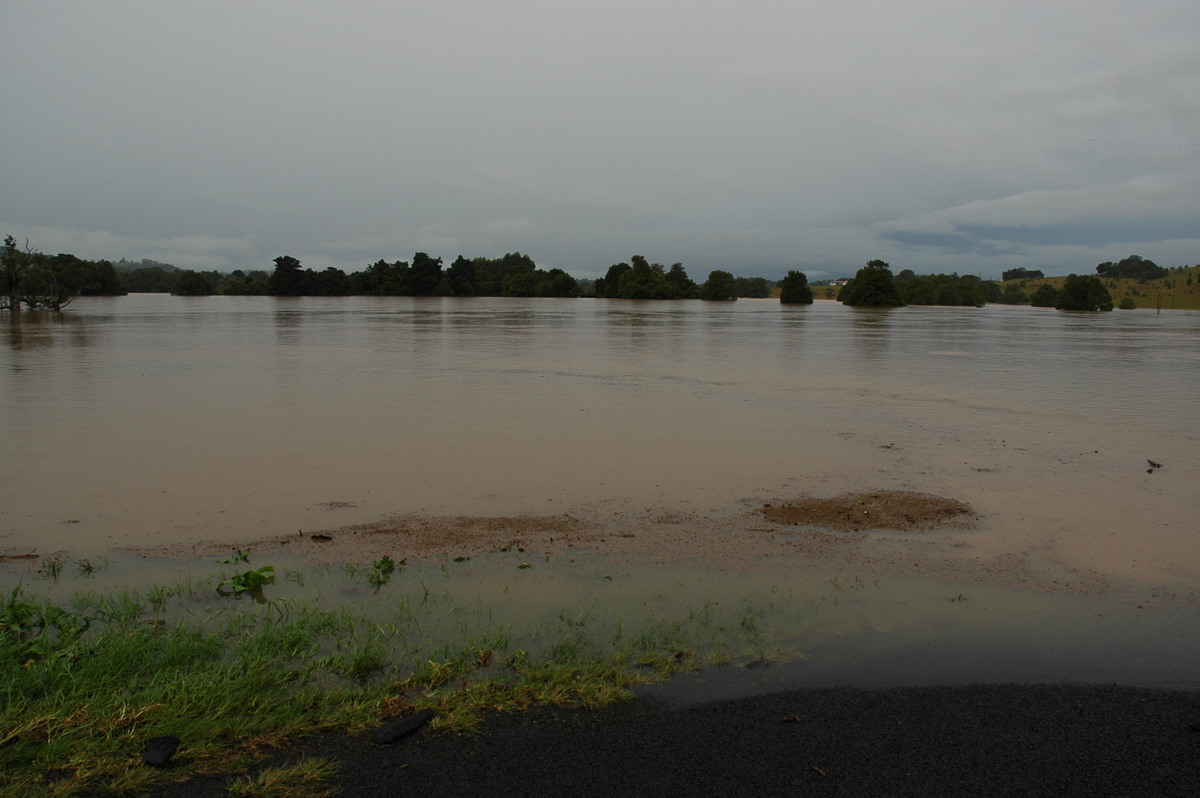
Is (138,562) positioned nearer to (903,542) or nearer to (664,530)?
(664,530)

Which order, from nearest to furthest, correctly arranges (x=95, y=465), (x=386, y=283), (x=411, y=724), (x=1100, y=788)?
(x=1100, y=788)
(x=411, y=724)
(x=95, y=465)
(x=386, y=283)

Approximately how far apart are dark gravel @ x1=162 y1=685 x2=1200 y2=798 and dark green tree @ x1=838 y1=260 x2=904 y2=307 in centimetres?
9992

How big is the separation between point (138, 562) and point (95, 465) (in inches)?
138

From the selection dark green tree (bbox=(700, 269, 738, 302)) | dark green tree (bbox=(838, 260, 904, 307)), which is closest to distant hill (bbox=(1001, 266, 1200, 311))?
dark green tree (bbox=(838, 260, 904, 307))

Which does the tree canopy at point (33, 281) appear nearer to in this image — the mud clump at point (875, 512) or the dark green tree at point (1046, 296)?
the mud clump at point (875, 512)

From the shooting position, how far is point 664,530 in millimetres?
6078

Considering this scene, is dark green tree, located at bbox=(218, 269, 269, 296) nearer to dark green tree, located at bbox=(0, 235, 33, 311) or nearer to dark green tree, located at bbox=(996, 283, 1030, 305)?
dark green tree, located at bbox=(0, 235, 33, 311)

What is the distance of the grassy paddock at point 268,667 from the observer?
9.46ft

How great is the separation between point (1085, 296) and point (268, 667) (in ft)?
329

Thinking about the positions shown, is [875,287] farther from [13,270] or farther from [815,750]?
[815,750]

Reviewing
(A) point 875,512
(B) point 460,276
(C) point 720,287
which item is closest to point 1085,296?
(C) point 720,287

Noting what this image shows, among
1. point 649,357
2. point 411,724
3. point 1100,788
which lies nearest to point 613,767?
point 411,724

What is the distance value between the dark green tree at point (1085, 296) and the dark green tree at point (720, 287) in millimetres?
49027

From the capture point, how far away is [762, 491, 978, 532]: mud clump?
246 inches
